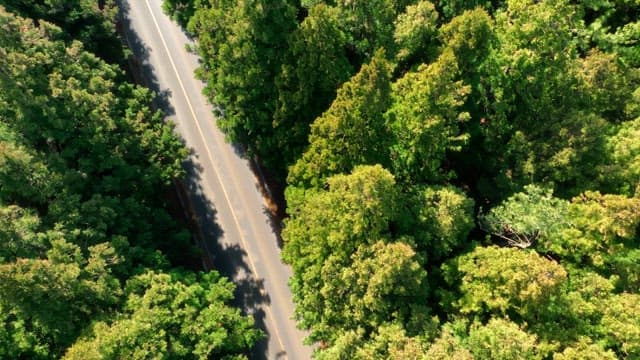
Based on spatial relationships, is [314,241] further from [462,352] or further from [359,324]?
[462,352]

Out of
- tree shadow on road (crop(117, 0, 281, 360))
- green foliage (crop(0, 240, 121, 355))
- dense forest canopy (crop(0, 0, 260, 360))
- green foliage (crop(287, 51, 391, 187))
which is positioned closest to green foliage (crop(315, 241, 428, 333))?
green foliage (crop(287, 51, 391, 187))

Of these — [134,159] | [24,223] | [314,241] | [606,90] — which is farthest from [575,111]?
[24,223]

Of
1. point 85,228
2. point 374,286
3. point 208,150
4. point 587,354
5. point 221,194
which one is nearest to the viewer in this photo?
point 587,354

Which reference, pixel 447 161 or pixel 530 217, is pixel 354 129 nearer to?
pixel 530 217

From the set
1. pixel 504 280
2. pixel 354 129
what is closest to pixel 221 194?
pixel 354 129

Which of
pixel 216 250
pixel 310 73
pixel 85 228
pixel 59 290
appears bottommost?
pixel 59 290

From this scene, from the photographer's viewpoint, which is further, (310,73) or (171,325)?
(310,73)

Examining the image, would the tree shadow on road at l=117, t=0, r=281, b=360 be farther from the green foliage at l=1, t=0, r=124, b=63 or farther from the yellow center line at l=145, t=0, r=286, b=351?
the green foliage at l=1, t=0, r=124, b=63

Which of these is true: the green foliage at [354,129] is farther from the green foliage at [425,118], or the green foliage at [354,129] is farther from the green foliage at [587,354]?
the green foliage at [587,354]
